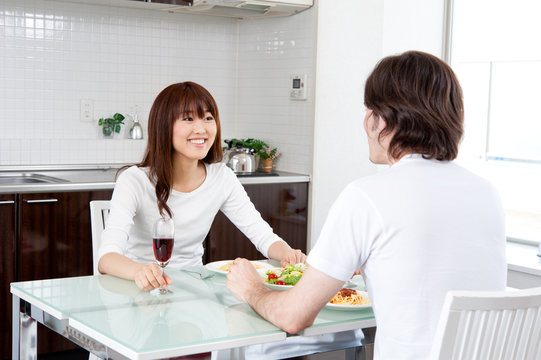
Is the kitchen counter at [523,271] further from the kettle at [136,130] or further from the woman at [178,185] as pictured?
the kettle at [136,130]

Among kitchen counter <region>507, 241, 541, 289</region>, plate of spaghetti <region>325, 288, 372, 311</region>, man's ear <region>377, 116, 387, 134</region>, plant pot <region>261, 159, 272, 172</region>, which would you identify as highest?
man's ear <region>377, 116, 387, 134</region>

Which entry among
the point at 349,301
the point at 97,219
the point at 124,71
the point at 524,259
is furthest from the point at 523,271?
the point at 124,71

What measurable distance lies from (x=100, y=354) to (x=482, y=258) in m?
0.82

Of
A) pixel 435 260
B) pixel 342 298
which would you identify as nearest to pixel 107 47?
pixel 342 298

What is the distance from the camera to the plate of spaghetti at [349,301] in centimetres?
167

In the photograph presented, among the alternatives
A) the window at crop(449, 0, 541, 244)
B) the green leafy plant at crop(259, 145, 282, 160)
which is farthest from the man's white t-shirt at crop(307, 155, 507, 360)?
the green leafy plant at crop(259, 145, 282, 160)

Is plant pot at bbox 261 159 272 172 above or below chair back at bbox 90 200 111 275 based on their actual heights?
above

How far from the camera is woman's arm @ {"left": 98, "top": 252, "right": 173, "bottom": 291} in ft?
5.86

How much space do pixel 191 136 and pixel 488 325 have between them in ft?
4.48

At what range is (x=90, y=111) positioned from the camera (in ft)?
13.3

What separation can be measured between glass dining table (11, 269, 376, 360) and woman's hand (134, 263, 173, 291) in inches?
1.0

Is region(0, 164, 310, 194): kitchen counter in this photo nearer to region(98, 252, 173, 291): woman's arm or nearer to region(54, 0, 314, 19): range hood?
region(54, 0, 314, 19): range hood

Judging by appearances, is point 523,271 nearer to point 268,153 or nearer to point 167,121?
point 268,153

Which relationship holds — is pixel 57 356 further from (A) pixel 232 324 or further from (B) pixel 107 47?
(A) pixel 232 324
